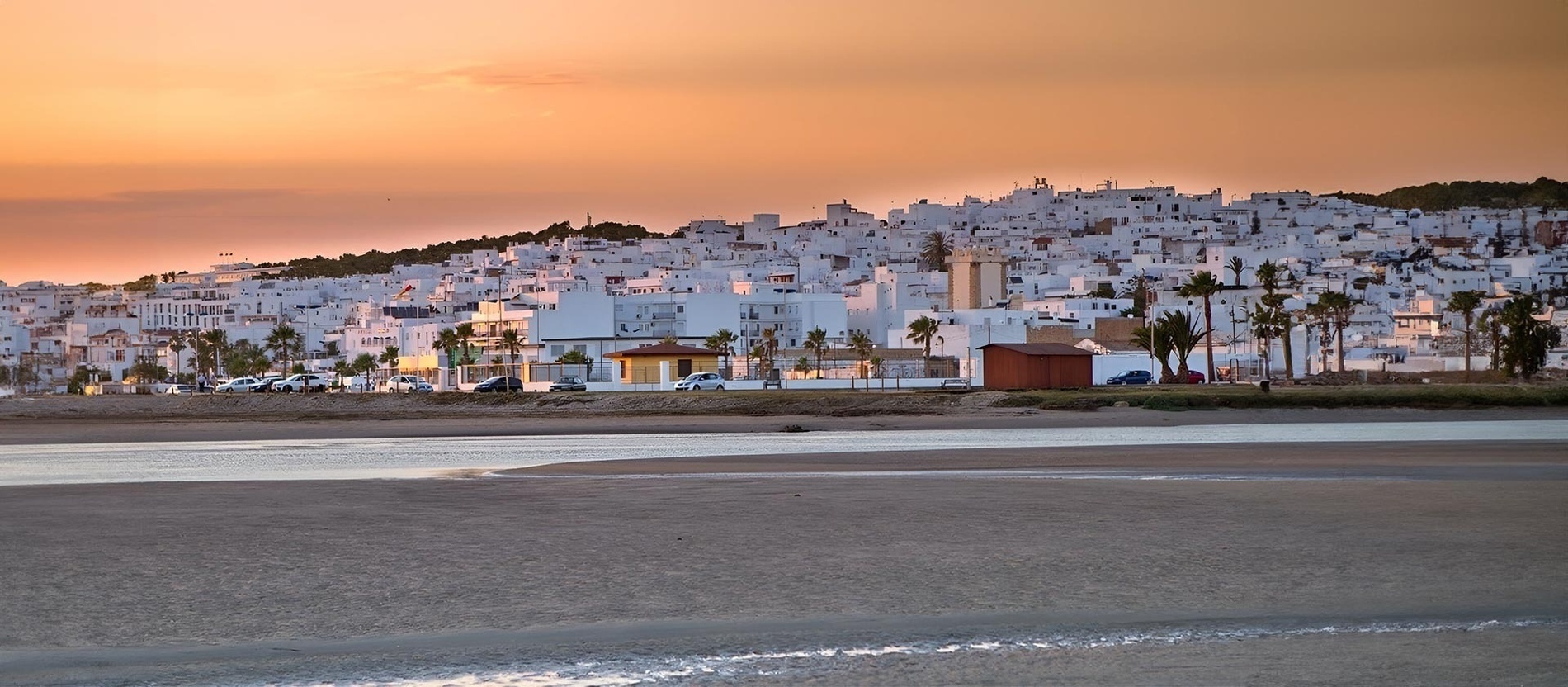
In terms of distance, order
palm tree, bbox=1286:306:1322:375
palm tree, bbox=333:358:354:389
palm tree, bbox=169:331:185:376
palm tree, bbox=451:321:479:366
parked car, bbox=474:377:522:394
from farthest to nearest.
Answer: palm tree, bbox=169:331:185:376
palm tree, bbox=333:358:354:389
palm tree, bbox=451:321:479:366
palm tree, bbox=1286:306:1322:375
parked car, bbox=474:377:522:394

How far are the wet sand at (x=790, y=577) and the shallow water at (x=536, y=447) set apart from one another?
804 centimetres

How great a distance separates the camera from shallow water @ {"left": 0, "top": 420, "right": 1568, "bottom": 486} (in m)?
29.2

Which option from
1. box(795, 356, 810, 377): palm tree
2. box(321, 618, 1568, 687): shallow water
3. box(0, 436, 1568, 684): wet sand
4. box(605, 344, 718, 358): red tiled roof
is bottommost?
box(321, 618, 1568, 687): shallow water

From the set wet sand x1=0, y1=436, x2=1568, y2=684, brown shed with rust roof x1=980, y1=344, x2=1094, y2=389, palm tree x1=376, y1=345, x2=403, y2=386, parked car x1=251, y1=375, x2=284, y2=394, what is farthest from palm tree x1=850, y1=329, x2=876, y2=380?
Answer: wet sand x1=0, y1=436, x2=1568, y2=684

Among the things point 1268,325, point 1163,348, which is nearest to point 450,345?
point 1268,325

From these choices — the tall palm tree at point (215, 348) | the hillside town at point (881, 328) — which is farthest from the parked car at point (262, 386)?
the tall palm tree at point (215, 348)

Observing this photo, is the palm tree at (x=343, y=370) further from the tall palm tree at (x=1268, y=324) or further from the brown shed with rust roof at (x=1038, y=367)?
the brown shed with rust roof at (x=1038, y=367)

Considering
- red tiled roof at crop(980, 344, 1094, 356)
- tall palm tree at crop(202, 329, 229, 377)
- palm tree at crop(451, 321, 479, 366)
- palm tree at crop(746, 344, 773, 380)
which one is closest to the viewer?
red tiled roof at crop(980, 344, 1094, 356)

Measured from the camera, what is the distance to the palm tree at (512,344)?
111562 mm

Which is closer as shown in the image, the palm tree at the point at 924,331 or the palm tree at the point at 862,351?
the palm tree at the point at 862,351

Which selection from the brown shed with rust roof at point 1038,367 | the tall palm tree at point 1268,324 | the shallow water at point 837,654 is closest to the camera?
the shallow water at point 837,654

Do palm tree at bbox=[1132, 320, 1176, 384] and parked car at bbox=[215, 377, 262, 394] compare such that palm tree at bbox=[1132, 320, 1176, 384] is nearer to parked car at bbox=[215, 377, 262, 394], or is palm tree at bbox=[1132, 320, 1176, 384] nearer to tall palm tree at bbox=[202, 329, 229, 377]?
parked car at bbox=[215, 377, 262, 394]

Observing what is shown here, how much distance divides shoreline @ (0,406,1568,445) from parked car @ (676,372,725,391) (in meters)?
24.2

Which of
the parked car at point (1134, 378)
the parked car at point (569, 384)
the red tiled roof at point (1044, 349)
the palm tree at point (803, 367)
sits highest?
the red tiled roof at point (1044, 349)
